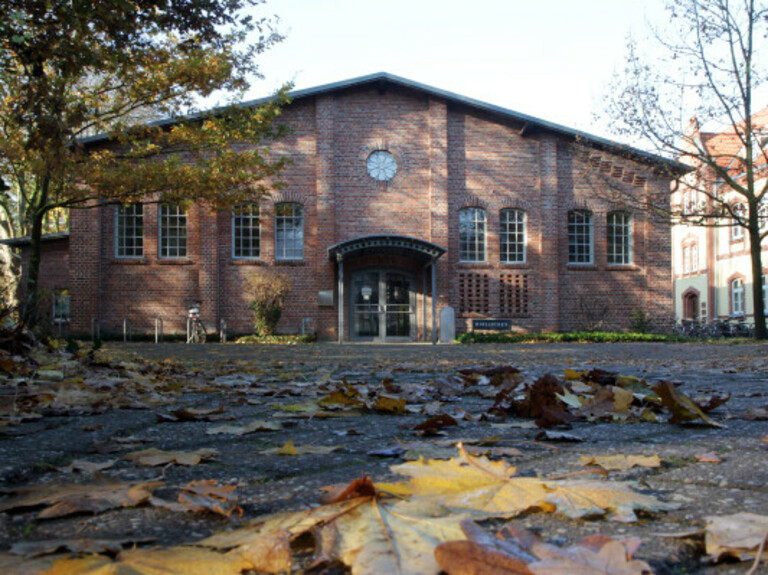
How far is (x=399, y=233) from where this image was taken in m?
20.6

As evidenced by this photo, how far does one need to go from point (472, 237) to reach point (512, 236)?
4.37 feet

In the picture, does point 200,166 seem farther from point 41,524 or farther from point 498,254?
point 41,524

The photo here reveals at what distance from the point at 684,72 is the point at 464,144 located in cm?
659

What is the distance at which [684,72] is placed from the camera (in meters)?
17.8

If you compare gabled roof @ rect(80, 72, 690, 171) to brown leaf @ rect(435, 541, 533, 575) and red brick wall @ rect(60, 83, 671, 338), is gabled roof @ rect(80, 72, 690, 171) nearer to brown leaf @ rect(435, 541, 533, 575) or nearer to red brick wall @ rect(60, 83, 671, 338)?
red brick wall @ rect(60, 83, 671, 338)

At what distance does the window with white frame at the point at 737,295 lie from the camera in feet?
110

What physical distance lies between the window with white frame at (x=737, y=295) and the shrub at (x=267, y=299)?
83.4 feet

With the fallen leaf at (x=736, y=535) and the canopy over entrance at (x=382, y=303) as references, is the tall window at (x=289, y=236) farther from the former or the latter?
the fallen leaf at (x=736, y=535)

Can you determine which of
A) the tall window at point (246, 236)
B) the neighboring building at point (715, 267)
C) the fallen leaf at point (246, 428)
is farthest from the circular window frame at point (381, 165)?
the fallen leaf at point (246, 428)

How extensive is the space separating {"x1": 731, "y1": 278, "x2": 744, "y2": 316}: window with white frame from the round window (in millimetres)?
22467

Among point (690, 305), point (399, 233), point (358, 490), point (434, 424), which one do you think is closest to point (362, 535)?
point (358, 490)

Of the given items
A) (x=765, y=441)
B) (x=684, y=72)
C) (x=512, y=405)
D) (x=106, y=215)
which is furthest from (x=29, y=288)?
(x=684, y=72)

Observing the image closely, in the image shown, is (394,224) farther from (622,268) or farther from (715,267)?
(715,267)

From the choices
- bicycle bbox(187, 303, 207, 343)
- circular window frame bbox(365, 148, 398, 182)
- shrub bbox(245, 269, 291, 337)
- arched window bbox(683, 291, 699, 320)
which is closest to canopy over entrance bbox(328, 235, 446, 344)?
shrub bbox(245, 269, 291, 337)
